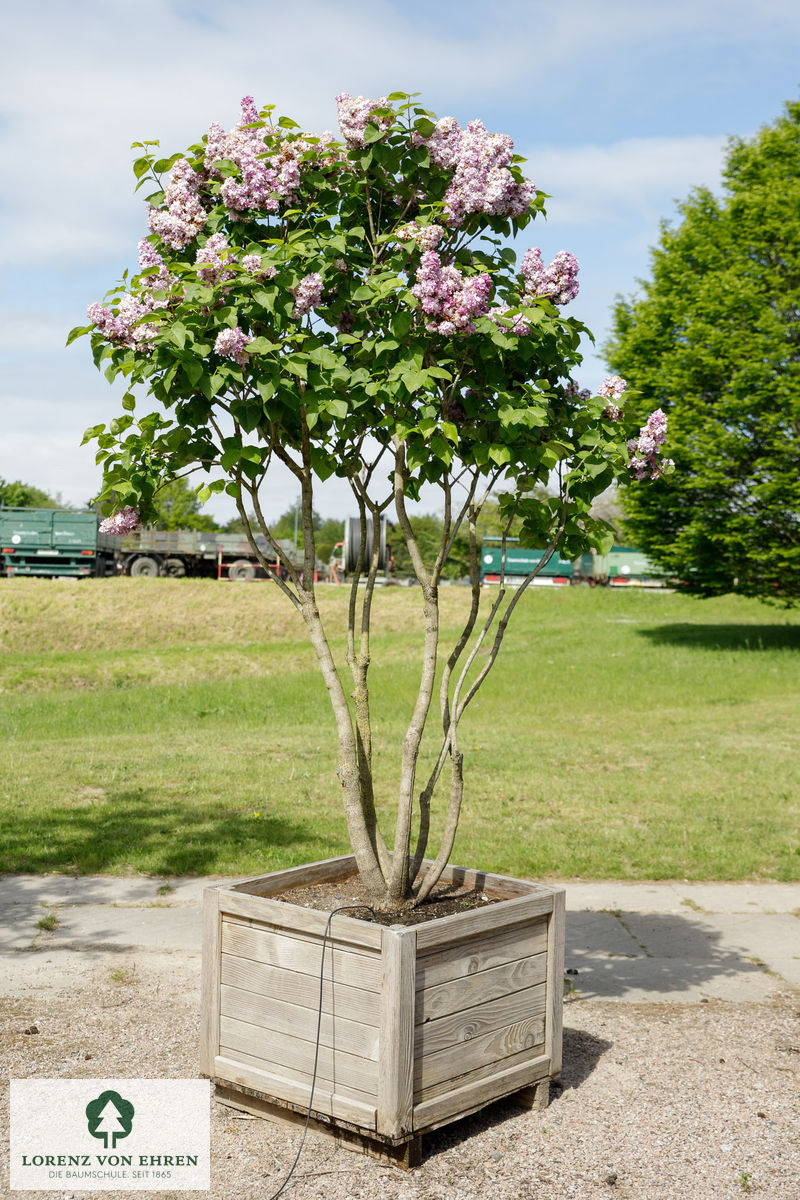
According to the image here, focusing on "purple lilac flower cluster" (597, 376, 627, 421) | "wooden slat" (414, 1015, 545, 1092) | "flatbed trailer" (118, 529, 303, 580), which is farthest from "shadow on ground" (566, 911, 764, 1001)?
"flatbed trailer" (118, 529, 303, 580)

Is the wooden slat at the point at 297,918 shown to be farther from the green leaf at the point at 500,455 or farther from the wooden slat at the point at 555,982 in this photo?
the green leaf at the point at 500,455

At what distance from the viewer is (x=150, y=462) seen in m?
4.04

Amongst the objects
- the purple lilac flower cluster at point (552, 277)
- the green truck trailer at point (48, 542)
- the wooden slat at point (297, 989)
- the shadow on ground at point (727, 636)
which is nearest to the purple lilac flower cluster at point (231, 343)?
the purple lilac flower cluster at point (552, 277)

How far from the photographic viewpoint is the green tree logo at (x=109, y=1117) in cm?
348

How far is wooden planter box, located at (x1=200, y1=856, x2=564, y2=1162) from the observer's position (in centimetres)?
337

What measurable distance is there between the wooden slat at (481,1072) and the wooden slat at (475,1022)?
58mm

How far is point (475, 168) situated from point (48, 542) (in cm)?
3414

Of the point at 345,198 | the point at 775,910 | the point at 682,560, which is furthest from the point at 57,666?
the point at 345,198

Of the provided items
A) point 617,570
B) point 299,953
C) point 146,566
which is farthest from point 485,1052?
point 617,570

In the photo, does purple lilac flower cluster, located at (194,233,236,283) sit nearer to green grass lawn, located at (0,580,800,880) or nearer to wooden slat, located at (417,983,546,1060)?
wooden slat, located at (417,983,546,1060)

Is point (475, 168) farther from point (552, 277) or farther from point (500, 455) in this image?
point (500, 455)

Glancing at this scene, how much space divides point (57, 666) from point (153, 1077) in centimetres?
1769

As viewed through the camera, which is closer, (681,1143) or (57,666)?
(681,1143)

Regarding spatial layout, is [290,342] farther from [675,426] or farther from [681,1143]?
[675,426]
